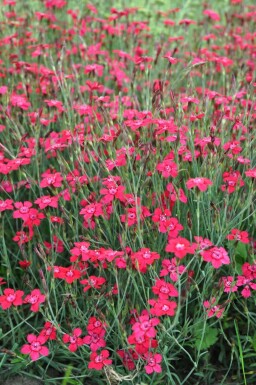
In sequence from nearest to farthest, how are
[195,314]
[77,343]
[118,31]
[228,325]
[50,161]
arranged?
[77,343] < [195,314] < [228,325] < [50,161] < [118,31]

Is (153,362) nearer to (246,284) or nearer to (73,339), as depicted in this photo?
(73,339)

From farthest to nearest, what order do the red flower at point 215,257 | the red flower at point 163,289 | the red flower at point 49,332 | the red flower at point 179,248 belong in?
the red flower at point 49,332 → the red flower at point 163,289 → the red flower at point 215,257 → the red flower at point 179,248

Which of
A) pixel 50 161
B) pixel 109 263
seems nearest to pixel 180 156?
pixel 109 263

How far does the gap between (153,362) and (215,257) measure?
48 centimetres

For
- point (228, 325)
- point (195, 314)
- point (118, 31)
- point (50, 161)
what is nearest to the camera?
point (195, 314)

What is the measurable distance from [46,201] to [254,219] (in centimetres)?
94

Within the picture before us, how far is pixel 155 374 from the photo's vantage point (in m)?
2.41

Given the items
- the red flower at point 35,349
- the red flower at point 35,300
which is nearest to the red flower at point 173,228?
the red flower at point 35,300

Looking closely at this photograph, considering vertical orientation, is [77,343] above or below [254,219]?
below

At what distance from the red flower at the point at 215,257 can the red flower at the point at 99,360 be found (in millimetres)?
566

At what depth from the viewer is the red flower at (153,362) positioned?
7.28 feet

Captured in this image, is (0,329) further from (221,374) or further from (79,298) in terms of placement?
(221,374)

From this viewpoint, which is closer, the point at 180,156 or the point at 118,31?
the point at 180,156

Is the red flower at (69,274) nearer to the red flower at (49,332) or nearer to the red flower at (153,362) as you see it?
the red flower at (49,332)
